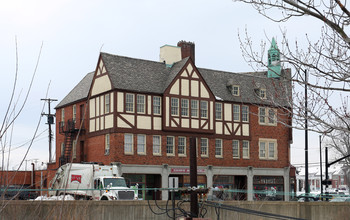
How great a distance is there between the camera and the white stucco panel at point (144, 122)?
4128 cm

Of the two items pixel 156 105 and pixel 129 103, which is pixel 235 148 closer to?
pixel 156 105

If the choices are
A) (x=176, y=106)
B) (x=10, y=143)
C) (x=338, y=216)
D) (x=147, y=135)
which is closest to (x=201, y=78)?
(x=176, y=106)

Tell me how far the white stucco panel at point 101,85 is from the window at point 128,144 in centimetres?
388

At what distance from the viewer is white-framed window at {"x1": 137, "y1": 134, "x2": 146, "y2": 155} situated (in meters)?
41.3

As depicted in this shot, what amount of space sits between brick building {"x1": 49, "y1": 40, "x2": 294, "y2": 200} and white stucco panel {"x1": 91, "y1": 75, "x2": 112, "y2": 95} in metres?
0.08

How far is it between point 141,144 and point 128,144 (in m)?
1.21

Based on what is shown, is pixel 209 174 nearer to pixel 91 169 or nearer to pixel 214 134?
pixel 214 134

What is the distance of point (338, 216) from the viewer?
21.8 m

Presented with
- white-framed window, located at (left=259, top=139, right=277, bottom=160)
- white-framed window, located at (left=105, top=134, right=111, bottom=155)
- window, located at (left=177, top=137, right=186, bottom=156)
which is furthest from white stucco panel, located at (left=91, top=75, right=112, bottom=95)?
white-framed window, located at (left=259, top=139, right=277, bottom=160)

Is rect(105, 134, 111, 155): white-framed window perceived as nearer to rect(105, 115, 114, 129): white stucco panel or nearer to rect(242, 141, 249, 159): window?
rect(105, 115, 114, 129): white stucco panel

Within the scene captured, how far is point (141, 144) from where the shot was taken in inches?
1636

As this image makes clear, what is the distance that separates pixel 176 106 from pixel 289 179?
13.7 m

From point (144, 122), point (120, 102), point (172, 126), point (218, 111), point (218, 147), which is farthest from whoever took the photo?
Answer: point (218, 111)

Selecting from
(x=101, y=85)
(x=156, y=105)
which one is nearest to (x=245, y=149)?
(x=156, y=105)
